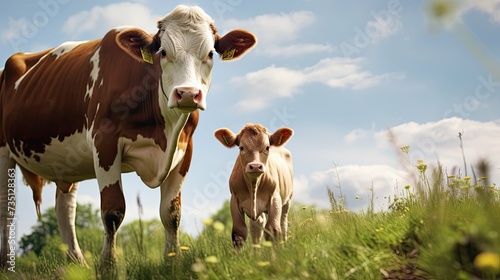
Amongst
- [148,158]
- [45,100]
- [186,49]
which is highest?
[45,100]

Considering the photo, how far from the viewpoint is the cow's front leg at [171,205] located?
7.05 metres

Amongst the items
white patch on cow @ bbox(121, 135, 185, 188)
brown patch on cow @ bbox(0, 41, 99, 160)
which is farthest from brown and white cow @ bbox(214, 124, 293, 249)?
brown patch on cow @ bbox(0, 41, 99, 160)

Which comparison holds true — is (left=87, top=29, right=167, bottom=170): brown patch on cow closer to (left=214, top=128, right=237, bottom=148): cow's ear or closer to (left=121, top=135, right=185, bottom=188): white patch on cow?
(left=121, top=135, right=185, bottom=188): white patch on cow

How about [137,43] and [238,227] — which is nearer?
[137,43]

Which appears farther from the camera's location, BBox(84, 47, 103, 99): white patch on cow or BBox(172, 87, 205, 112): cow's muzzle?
BBox(84, 47, 103, 99): white patch on cow

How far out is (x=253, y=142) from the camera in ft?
23.8

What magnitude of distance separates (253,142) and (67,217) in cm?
385

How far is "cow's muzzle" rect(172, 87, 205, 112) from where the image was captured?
5517mm

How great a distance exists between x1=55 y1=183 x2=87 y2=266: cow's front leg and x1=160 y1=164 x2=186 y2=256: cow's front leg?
8.31 feet

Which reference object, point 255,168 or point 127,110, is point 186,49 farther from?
point 255,168

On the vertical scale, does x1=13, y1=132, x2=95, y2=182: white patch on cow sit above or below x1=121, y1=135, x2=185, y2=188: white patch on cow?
above

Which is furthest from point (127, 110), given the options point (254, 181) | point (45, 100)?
point (45, 100)

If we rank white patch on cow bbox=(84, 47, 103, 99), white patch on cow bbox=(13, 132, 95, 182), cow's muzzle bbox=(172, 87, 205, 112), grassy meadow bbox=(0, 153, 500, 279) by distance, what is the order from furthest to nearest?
white patch on cow bbox=(13, 132, 95, 182) → white patch on cow bbox=(84, 47, 103, 99) → cow's muzzle bbox=(172, 87, 205, 112) → grassy meadow bbox=(0, 153, 500, 279)

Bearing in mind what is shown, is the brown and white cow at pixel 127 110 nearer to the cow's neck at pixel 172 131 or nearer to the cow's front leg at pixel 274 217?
the cow's neck at pixel 172 131
